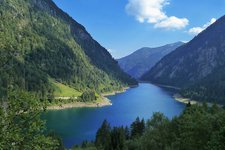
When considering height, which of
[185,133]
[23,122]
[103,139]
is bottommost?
[103,139]

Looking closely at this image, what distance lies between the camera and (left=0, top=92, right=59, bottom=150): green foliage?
67.2ft

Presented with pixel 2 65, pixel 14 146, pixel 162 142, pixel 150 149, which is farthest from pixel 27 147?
pixel 150 149

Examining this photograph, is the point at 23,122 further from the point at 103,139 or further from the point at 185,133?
the point at 103,139

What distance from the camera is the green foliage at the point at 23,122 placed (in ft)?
67.2

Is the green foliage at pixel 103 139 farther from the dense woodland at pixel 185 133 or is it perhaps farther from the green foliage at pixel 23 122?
the green foliage at pixel 23 122

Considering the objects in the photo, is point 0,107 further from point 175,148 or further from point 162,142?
point 162,142

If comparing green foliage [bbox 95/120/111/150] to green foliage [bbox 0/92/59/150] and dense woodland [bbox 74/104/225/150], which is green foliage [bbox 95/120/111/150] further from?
green foliage [bbox 0/92/59/150]

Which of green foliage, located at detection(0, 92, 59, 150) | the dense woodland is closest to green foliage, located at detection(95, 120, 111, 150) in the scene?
the dense woodland

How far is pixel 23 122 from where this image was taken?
21.8m

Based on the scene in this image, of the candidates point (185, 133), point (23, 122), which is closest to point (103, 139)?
point (185, 133)

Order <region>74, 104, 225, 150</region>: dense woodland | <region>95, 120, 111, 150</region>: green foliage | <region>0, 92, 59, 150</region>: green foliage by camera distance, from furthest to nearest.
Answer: <region>95, 120, 111, 150</region>: green foliage
<region>74, 104, 225, 150</region>: dense woodland
<region>0, 92, 59, 150</region>: green foliage

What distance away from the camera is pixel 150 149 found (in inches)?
2682

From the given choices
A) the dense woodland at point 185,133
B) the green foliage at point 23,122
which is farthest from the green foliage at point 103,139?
the green foliage at point 23,122

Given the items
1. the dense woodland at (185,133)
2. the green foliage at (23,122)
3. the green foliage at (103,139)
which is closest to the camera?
the green foliage at (23,122)
